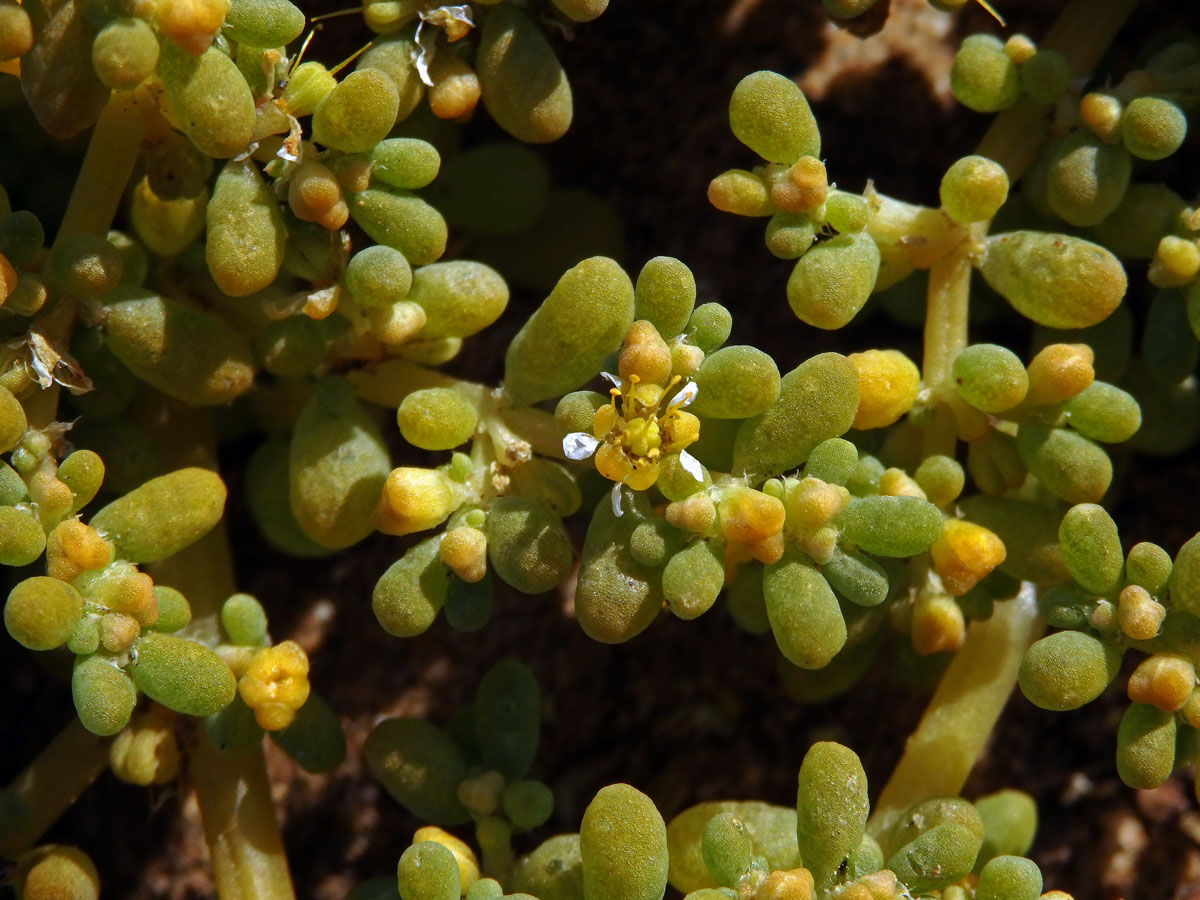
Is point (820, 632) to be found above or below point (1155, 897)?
above

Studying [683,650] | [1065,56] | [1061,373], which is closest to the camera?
[1061,373]

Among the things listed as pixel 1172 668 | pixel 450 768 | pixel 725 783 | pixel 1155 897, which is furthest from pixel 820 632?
pixel 1155 897

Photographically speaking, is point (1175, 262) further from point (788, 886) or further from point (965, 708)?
point (788, 886)

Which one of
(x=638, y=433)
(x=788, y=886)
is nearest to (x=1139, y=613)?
(x=788, y=886)

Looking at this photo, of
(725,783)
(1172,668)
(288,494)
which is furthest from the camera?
(725,783)

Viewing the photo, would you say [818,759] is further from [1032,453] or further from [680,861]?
[1032,453]

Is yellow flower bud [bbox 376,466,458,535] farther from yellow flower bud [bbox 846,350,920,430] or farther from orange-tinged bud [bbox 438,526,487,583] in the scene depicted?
yellow flower bud [bbox 846,350,920,430]

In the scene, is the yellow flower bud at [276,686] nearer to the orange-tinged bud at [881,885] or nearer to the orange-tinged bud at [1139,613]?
the orange-tinged bud at [881,885]

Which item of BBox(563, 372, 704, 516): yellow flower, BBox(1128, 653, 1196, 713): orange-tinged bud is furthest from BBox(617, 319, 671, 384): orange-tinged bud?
BBox(1128, 653, 1196, 713): orange-tinged bud
